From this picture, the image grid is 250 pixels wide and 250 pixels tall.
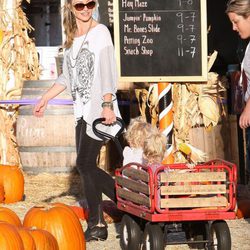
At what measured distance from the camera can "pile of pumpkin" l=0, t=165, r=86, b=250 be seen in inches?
242

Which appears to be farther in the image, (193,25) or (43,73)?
(43,73)

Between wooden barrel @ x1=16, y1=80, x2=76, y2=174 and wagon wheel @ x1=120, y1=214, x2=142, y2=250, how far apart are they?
4435mm

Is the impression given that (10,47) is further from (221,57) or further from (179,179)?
(179,179)

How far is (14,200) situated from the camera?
10.4 metres

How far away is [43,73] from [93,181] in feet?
25.0

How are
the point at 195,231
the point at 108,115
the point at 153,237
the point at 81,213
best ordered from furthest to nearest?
the point at 81,213
the point at 108,115
the point at 195,231
the point at 153,237

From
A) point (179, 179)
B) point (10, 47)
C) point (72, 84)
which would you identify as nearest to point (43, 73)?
point (10, 47)

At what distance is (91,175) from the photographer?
25.3ft

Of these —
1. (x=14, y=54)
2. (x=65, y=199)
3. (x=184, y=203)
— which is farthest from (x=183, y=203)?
(x=14, y=54)

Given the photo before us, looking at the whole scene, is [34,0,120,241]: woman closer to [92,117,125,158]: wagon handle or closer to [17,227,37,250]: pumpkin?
[92,117,125,158]: wagon handle

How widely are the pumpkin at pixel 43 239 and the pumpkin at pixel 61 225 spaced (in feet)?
1.46

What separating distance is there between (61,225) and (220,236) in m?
1.10

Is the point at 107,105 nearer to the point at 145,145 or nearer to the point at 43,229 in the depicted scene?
the point at 145,145

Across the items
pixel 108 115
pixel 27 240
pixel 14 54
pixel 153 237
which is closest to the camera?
pixel 27 240
